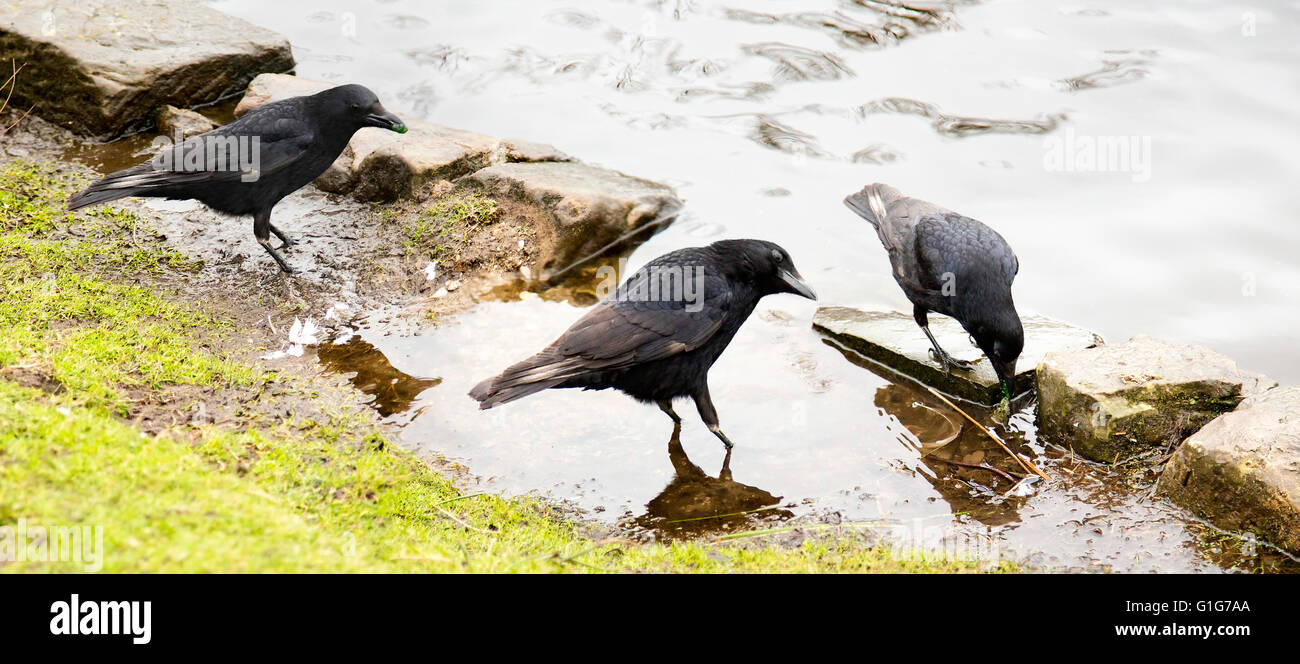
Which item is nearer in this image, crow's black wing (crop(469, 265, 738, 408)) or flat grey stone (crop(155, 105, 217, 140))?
crow's black wing (crop(469, 265, 738, 408))

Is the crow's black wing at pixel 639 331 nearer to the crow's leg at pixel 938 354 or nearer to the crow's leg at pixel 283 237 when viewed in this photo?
the crow's leg at pixel 938 354

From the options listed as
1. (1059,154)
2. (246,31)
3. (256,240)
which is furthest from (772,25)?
(256,240)

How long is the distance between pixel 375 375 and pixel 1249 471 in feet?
15.5

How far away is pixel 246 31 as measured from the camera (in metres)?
9.64

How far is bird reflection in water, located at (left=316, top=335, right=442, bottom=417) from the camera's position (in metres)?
5.97

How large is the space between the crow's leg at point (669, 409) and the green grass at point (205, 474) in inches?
38.0

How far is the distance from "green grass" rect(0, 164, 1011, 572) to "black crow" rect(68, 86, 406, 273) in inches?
23.9

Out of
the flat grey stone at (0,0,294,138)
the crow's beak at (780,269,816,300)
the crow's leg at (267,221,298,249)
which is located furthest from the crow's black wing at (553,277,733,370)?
the flat grey stone at (0,0,294,138)

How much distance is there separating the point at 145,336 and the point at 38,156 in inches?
134

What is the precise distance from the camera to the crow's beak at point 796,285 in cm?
573

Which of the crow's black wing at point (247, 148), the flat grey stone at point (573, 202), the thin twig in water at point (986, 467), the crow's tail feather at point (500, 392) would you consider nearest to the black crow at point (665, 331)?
the crow's tail feather at point (500, 392)

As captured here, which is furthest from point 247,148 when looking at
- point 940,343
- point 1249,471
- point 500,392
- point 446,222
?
point 1249,471

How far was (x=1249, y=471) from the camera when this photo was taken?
15.5 ft

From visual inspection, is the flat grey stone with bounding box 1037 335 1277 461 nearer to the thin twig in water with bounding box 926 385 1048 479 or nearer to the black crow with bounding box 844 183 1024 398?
the thin twig in water with bounding box 926 385 1048 479
